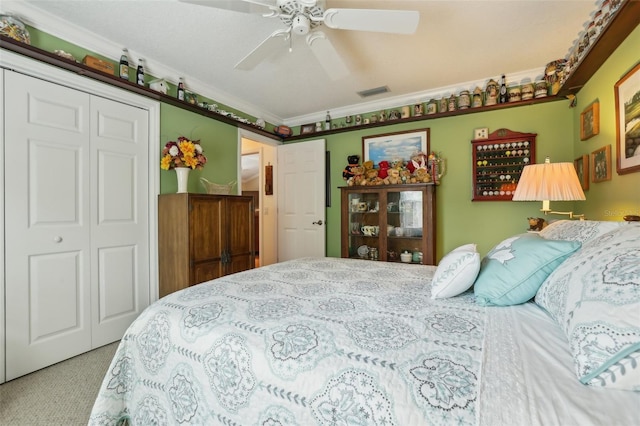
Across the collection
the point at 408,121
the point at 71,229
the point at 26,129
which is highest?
the point at 408,121

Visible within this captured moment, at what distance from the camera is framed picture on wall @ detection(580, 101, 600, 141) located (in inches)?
83.6

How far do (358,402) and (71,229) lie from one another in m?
2.52

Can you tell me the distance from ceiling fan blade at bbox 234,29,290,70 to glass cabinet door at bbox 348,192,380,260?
198cm

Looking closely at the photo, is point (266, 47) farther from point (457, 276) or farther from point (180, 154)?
point (457, 276)

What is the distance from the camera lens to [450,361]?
0.75m

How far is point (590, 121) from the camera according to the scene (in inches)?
88.7

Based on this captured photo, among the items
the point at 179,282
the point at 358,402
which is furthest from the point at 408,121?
the point at 358,402

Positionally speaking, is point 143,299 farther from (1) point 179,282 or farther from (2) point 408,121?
(2) point 408,121

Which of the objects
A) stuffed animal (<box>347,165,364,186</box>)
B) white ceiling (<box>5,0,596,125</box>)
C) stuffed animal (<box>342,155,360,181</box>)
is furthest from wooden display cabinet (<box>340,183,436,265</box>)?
white ceiling (<box>5,0,596,125</box>)

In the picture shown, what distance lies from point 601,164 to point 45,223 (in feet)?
13.5

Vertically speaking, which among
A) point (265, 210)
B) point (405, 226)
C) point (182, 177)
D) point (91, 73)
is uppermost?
point (91, 73)

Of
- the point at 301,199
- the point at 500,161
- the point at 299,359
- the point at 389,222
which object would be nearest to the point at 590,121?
the point at 500,161

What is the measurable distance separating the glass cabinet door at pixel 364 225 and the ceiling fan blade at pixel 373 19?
2019 millimetres

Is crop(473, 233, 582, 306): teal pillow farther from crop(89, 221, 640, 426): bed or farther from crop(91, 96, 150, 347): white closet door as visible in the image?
crop(91, 96, 150, 347): white closet door
